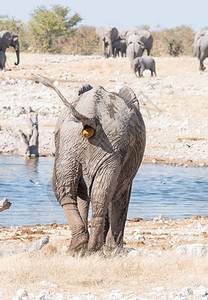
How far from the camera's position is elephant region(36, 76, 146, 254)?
4.88m

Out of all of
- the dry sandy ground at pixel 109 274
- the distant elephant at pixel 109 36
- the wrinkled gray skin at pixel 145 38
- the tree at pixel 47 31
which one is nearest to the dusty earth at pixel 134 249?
the dry sandy ground at pixel 109 274

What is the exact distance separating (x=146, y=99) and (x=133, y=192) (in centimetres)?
1069

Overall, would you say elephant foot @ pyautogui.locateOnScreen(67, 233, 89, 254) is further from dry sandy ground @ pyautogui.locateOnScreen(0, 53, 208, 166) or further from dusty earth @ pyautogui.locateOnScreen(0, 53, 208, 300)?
dry sandy ground @ pyautogui.locateOnScreen(0, 53, 208, 166)

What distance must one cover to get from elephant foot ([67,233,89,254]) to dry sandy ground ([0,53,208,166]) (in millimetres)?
11460

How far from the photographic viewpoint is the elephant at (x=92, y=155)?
16.0ft

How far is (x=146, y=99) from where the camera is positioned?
23.0 metres

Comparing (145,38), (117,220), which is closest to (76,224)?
(117,220)

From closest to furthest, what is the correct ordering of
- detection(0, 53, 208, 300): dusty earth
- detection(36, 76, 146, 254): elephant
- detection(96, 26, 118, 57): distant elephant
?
1. detection(0, 53, 208, 300): dusty earth
2. detection(36, 76, 146, 254): elephant
3. detection(96, 26, 118, 57): distant elephant

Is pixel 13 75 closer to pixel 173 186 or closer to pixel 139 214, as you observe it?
pixel 173 186

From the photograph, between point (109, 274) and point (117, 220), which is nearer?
point (109, 274)

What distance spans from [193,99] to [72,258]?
63.1ft

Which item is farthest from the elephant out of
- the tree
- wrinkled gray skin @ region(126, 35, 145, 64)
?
the tree

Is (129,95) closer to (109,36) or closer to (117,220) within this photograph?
(117,220)

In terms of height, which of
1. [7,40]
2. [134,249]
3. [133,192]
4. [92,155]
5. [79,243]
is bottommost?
[133,192]
